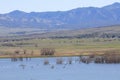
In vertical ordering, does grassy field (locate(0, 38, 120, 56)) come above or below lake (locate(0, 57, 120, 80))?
below

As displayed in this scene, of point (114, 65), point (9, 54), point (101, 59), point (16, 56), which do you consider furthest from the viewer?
point (9, 54)

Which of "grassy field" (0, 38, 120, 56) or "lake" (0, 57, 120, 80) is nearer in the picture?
"lake" (0, 57, 120, 80)

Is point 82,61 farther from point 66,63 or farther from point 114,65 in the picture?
point 114,65

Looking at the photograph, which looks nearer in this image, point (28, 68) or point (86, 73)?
point (86, 73)

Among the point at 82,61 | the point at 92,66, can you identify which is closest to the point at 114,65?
the point at 92,66

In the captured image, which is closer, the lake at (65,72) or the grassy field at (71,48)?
the lake at (65,72)

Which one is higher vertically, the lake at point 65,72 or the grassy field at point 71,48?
the lake at point 65,72

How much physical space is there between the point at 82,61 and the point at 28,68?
11192 millimetres

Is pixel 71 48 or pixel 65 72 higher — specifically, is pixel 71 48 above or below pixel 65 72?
below

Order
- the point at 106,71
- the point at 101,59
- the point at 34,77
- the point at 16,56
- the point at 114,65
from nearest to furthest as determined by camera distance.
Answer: the point at 34,77, the point at 106,71, the point at 114,65, the point at 101,59, the point at 16,56

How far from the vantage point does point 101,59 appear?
77188 millimetres

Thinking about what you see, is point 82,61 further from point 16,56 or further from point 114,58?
point 16,56

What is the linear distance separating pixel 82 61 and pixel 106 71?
47.4 ft

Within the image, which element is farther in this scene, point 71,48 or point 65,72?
point 71,48
